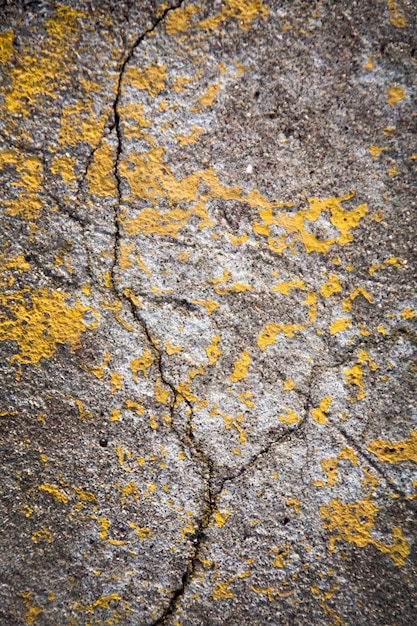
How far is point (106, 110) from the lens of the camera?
1512 mm

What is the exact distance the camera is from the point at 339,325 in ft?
5.07

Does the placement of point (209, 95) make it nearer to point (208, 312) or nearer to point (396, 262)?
point (208, 312)

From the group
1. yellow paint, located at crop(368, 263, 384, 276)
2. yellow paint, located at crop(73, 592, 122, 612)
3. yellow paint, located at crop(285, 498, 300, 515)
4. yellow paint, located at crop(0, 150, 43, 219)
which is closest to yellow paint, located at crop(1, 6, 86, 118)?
yellow paint, located at crop(0, 150, 43, 219)

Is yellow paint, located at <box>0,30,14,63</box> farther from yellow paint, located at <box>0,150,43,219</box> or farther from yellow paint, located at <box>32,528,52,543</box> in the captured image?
yellow paint, located at <box>32,528,52,543</box>

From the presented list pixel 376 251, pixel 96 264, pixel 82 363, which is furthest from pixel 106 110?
pixel 376 251

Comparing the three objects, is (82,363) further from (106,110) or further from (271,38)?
(271,38)

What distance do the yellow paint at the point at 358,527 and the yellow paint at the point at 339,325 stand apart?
1.86ft

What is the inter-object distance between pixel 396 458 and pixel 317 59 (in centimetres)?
132

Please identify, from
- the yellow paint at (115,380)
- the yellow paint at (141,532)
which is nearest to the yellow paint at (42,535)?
the yellow paint at (141,532)

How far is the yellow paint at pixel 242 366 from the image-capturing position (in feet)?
5.13

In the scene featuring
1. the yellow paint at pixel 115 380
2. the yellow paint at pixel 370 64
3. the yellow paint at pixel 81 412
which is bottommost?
the yellow paint at pixel 81 412

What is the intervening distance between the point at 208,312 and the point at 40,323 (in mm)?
565

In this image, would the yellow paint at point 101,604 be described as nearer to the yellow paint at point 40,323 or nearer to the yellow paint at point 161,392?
the yellow paint at point 161,392

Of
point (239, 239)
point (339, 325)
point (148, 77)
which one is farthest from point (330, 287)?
point (148, 77)
